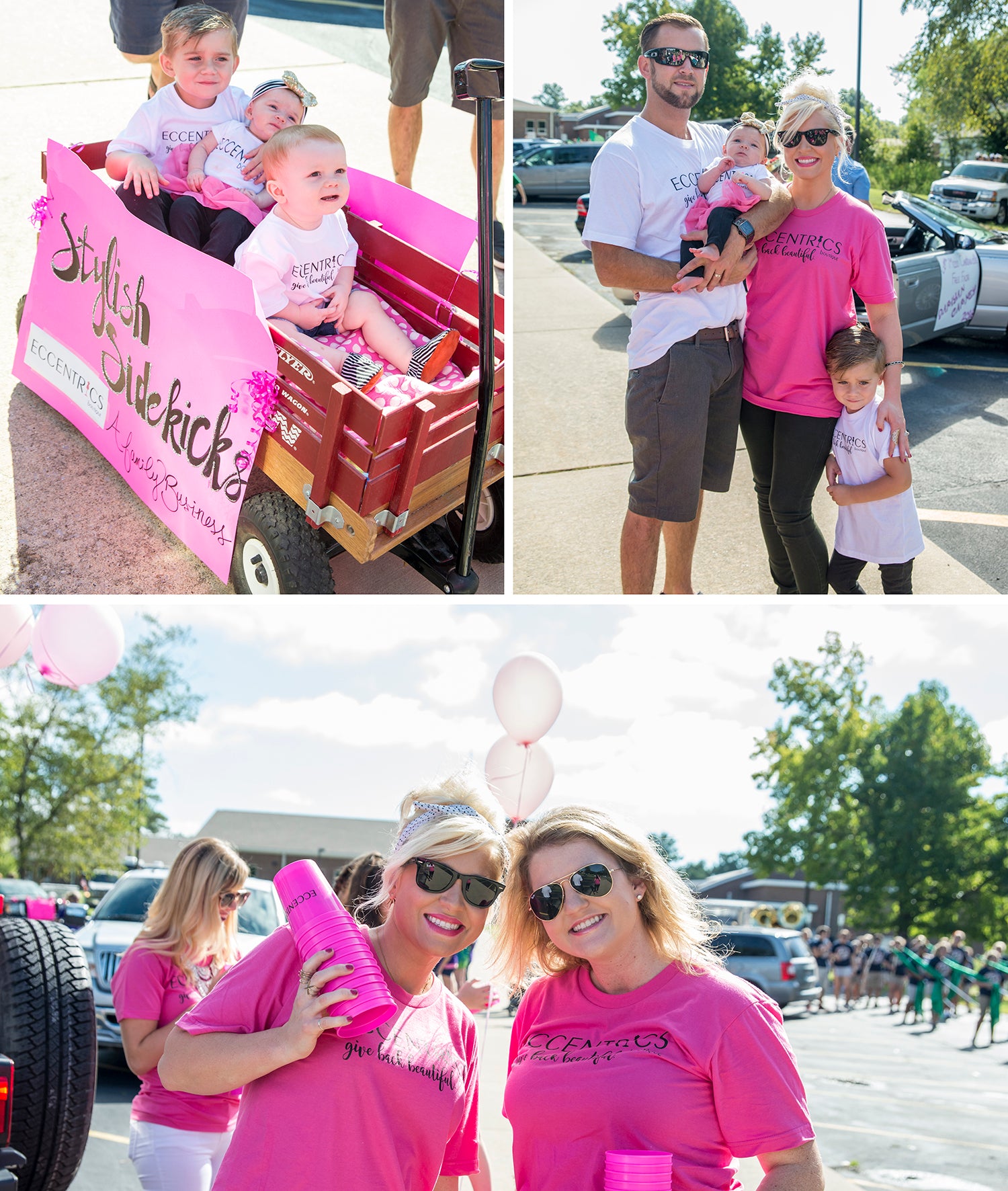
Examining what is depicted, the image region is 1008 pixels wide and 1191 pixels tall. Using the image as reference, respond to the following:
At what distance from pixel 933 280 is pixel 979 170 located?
28.5 inches

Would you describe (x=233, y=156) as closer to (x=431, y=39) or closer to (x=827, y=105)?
(x=431, y=39)

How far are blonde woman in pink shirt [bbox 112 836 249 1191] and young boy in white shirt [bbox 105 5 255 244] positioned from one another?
8.91ft

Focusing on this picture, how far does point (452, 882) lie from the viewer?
183 centimetres

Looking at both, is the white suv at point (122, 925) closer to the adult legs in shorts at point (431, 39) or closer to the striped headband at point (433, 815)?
the striped headband at point (433, 815)

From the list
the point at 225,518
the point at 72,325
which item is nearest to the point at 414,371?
the point at 225,518

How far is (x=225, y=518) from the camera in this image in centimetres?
383

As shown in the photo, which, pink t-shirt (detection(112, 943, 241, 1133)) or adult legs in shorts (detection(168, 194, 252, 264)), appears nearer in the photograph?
pink t-shirt (detection(112, 943, 241, 1133))

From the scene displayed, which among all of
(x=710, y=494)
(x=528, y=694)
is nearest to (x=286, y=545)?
(x=528, y=694)

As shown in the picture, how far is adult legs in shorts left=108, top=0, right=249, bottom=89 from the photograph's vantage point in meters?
5.00

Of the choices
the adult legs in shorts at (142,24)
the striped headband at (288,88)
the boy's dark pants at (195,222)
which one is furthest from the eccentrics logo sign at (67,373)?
the adult legs in shorts at (142,24)

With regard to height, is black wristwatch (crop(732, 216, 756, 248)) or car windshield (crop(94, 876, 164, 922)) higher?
black wristwatch (crop(732, 216, 756, 248))

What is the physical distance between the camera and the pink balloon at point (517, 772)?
459 cm

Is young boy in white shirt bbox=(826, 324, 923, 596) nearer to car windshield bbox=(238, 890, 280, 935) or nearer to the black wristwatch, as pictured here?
the black wristwatch

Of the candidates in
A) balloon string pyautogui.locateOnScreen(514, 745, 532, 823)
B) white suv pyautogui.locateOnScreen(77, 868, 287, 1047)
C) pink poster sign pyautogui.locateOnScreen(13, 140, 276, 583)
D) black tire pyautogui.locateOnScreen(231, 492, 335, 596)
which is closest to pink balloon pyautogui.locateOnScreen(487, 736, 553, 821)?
balloon string pyautogui.locateOnScreen(514, 745, 532, 823)
